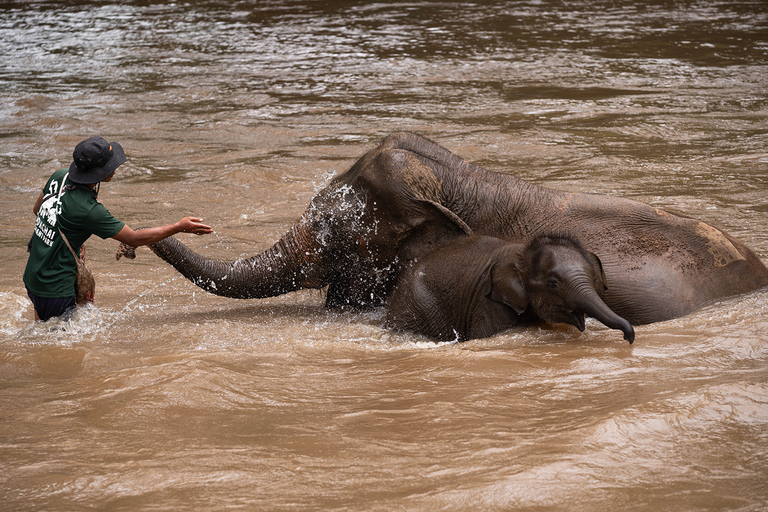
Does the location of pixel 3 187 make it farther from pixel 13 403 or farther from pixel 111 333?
pixel 13 403

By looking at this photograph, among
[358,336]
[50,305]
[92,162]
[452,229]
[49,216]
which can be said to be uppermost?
[92,162]

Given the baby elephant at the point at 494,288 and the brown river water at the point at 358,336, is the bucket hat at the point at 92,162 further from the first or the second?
the baby elephant at the point at 494,288

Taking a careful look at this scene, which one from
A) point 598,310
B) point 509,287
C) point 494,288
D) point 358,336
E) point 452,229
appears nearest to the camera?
point 598,310

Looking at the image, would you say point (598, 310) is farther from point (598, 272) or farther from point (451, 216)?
point (451, 216)

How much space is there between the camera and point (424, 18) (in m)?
23.0

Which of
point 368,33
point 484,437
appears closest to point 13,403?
point 484,437

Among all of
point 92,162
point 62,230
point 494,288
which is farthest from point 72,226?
point 494,288

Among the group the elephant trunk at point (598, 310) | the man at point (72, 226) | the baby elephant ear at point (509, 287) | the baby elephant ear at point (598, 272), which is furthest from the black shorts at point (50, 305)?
the baby elephant ear at point (598, 272)

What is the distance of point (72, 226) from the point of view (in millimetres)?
5973

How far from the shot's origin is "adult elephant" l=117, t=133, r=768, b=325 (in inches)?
240

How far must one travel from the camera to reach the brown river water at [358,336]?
3.80 metres

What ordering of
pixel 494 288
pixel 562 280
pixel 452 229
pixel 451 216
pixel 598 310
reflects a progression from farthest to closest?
pixel 452 229, pixel 451 216, pixel 494 288, pixel 562 280, pixel 598 310

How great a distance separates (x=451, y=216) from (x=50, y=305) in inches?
117

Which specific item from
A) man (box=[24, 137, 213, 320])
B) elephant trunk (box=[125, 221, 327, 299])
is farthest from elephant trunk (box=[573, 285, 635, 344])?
man (box=[24, 137, 213, 320])
